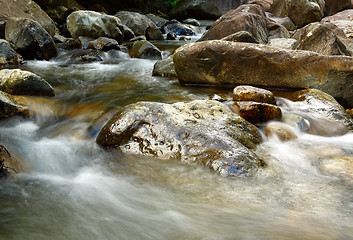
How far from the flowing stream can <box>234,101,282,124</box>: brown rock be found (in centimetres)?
47

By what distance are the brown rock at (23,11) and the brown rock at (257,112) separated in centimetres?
1023

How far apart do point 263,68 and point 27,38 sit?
25.1 feet

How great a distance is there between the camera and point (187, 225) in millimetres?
2117

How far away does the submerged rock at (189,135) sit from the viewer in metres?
2.98

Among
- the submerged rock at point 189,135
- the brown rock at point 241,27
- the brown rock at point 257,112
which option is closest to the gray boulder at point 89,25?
the brown rock at point 241,27

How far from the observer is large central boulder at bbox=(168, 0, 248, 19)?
24.7 meters

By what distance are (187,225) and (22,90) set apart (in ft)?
14.2

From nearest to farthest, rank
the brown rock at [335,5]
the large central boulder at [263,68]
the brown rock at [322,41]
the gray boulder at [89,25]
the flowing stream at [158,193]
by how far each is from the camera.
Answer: the flowing stream at [158,193]
the large central boulder at [263,68]
the brown rock at [322,41]
the gray boulder at [89,25]
the brown rock at [335,5]

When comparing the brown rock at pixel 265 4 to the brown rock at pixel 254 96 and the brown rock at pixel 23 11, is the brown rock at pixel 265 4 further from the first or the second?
the brown rock at pixel 254 96

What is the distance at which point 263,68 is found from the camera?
550 centimetres

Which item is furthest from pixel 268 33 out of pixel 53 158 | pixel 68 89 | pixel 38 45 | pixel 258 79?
pixel 53 158

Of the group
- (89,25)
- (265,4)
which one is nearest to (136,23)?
(89,25)

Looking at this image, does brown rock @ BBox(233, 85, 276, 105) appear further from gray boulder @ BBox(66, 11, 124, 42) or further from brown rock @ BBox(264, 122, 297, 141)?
gray boulder @ BBox(66, 11, 124, 42)

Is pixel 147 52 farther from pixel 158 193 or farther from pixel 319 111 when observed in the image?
pixel 158 193
